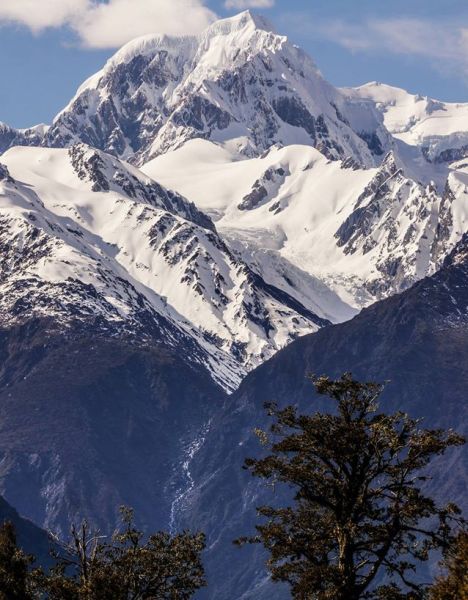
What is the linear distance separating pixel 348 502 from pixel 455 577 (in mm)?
7345

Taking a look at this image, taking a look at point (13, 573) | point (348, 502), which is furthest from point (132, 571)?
point (348, 502)

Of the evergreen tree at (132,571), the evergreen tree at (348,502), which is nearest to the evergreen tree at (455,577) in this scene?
the evergreen tree at (348,502)

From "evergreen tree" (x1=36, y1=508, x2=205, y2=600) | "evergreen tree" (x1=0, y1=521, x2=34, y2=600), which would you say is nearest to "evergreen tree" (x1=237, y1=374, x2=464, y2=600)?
"evergreen tree" (x1=36, y1=508, x2=205, y2=600)

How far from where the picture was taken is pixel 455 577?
68.9 metres

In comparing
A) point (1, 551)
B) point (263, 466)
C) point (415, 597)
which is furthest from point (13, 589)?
point (415, 597)

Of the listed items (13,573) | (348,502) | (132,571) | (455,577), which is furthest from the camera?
(13,573)

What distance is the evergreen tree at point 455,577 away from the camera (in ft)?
223

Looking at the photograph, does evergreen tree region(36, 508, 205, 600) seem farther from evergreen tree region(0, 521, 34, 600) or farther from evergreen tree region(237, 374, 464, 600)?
evergreen tree region(237, 374, 464, 600)

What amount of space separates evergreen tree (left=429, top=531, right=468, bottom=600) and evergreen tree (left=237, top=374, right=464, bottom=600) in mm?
1671

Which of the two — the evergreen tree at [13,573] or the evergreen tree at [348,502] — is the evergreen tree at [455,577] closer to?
the evergreen tree at [348,502]

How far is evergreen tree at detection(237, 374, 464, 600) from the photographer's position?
73.1 meters

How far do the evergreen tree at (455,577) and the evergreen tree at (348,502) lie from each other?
1.67m

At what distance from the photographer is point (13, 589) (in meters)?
75.1

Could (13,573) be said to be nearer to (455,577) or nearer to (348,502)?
(348,502)
